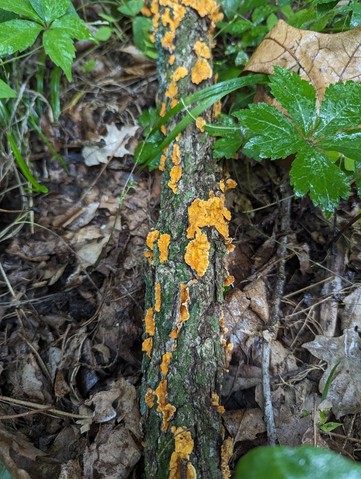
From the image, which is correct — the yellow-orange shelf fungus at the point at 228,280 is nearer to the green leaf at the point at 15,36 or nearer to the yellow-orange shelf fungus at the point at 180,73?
the yellow-orange shelf fungus at the point at 180,73

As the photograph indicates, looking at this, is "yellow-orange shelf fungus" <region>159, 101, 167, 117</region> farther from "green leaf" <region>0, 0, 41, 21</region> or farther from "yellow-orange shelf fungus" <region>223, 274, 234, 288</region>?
"yellow-orange shelf fungus" <region>223, 274, 234, 288</region>

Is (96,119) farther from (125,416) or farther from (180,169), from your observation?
(125,416)

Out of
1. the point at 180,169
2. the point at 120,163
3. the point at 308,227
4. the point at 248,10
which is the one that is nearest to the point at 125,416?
the point at 180,169

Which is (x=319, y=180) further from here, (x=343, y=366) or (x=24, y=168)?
(x=24, y=168)

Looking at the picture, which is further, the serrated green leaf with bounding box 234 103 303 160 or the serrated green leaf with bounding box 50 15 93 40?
the serrated green leaf with bounding box 50 15 93 40

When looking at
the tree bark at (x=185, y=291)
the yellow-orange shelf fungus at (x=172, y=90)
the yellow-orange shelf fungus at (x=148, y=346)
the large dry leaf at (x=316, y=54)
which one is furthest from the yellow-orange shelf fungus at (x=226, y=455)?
the yellow-orange shelf fungus at (x=172, y=90)

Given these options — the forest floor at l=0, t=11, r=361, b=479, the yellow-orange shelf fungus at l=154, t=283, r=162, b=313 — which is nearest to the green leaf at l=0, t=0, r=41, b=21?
the forest floor at l=0, t=11, r=361, b=479

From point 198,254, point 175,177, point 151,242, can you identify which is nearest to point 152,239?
point 151,242
